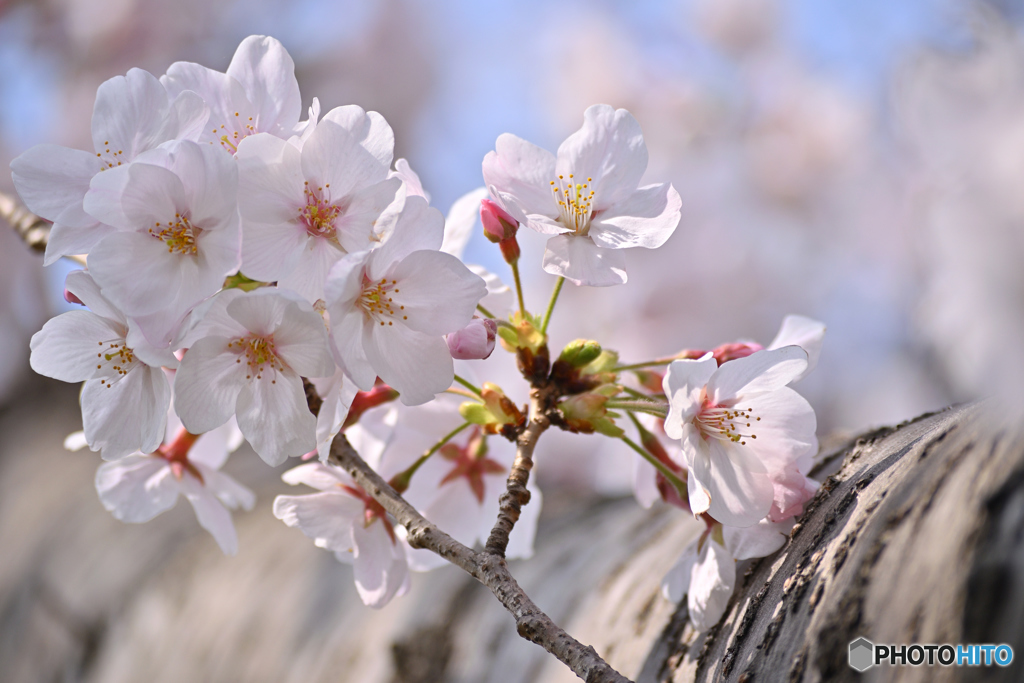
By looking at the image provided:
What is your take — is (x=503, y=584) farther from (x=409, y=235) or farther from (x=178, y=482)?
(x=178, y=482)

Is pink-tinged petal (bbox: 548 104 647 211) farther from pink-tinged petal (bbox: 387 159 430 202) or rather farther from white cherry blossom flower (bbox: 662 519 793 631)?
white cherry blossom flower (bbox: 662 519 793 631)

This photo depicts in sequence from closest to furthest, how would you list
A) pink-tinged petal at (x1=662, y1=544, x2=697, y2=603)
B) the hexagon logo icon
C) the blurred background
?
the hexagon logo icon → pink-tinged petal at (x1=662, y1=544, x2=697, y2=603) → the blurred background

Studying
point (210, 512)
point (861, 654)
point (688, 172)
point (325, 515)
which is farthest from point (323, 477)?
point (688, 172)

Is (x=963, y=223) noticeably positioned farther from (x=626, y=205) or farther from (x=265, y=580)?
(x=265, y=580)

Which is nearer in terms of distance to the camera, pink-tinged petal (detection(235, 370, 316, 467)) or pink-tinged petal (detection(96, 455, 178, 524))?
pink-tinged petal (detection(235, 370, 316, 467))

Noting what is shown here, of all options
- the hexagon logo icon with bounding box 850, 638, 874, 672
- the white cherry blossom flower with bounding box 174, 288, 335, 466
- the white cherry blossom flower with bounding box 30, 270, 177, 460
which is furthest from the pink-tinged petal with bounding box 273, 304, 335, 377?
the hexagon logo icon with bounding box 850, 638, 874, 672

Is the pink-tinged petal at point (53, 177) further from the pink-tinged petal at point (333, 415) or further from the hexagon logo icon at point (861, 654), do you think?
the hexagon logo icon at point (861, 654)

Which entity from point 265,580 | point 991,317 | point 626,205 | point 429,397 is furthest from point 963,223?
point 265,580
